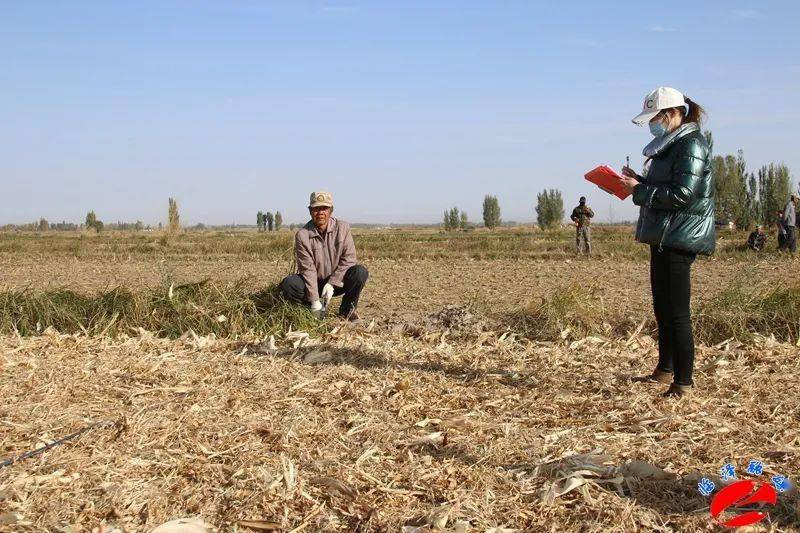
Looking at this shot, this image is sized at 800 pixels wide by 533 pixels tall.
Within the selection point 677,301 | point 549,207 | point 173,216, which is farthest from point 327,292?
point 549,207

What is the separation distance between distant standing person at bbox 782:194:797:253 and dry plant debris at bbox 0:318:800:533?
1197 centimetres

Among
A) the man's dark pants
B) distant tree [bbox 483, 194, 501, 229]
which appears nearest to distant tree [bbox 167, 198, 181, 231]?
the man's dark pants

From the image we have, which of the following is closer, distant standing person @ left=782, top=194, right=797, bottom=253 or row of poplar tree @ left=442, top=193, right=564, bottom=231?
distant standing person @ left=782, top=194, right=797, bottom=253

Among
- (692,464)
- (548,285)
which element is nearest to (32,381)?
(692,464)

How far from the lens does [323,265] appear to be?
6.30 metres

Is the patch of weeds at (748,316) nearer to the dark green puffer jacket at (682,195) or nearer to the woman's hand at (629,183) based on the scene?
the dark green puffer jacket at (682,195)

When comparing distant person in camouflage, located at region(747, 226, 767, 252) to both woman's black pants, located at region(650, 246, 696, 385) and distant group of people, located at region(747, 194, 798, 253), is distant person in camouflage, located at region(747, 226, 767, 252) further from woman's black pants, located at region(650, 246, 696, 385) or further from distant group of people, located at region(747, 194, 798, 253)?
woman's black pants, located at region(650, 246, 696, 385)

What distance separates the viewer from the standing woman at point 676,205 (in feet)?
12.0

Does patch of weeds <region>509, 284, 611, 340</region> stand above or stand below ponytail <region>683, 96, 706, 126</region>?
below

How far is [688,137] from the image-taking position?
369cm

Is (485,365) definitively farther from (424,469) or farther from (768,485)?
(768,485)

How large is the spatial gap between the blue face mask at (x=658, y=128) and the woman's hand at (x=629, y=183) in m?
0.28

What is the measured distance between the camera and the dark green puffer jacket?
363cm

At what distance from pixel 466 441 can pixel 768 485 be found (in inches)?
48.5
